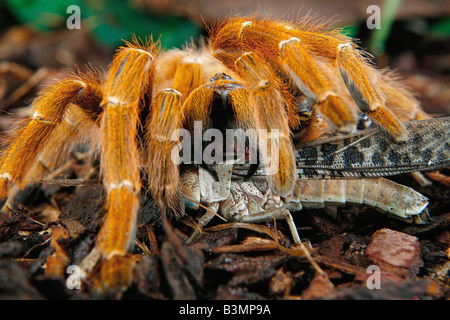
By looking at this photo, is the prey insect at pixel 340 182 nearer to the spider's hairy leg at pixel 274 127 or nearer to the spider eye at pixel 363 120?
the spider eye at pixel 363 120

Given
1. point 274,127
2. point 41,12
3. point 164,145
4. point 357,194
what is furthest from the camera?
point 41,12

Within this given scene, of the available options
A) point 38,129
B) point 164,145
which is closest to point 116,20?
point 38,129

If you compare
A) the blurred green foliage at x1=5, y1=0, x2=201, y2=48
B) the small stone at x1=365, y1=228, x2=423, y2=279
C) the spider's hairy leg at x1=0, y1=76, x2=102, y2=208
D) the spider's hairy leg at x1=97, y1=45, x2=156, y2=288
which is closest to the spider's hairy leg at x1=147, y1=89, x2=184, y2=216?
the spider's hairy leg at x1=97, y1=45, x2=156, y2=288

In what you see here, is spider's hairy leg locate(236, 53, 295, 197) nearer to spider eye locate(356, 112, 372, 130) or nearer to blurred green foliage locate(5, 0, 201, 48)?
spider eye locate(356, 112, 372, 130)

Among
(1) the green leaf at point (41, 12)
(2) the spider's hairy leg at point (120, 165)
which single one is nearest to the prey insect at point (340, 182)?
(2) the spider's hairy leg at point (120, 165)

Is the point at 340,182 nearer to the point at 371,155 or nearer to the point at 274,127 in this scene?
the point at 371,155
